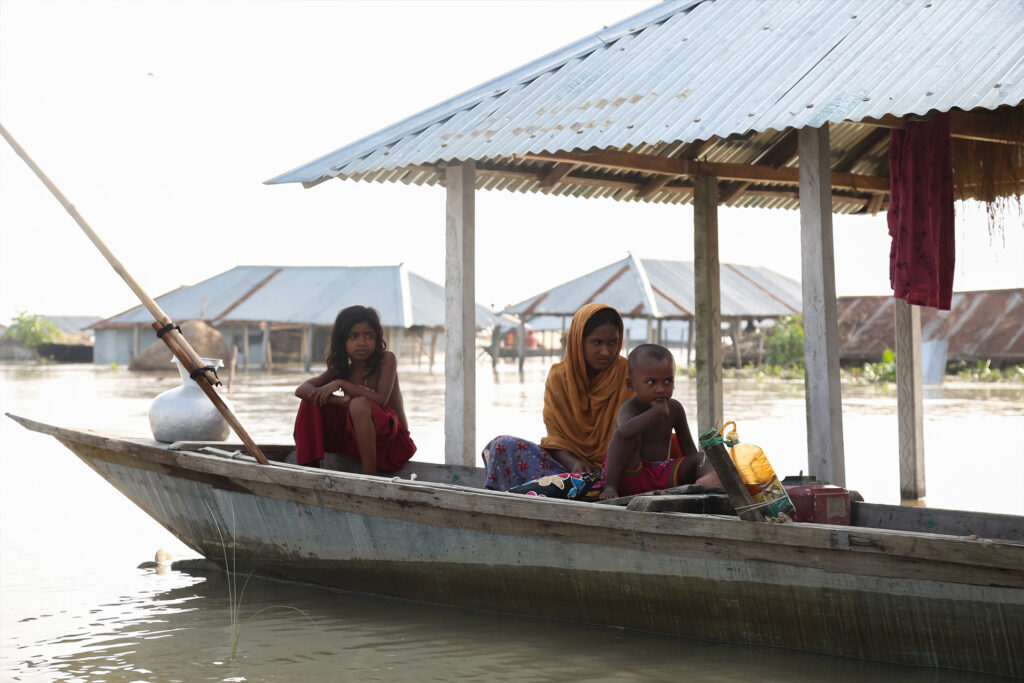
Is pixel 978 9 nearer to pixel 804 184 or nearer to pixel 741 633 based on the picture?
pixel 804 184

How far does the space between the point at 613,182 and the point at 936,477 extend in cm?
412

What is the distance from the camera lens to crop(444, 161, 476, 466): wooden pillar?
6.13 meters

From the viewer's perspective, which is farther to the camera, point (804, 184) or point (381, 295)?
point (381, 295)

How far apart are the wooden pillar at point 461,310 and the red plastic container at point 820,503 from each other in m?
2.29

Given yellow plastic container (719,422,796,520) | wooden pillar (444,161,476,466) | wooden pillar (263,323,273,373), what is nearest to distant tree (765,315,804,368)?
wooden pillar (263,323,273,373)

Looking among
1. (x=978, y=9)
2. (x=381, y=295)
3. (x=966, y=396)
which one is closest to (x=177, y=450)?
(x=978, y=9)

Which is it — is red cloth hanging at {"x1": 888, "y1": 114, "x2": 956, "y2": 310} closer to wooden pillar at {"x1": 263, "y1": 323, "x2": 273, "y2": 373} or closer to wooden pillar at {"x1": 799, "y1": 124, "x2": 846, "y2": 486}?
wooden pillar at {"x1": 799, "y1": 124, "x2": 846, "y2": 486}

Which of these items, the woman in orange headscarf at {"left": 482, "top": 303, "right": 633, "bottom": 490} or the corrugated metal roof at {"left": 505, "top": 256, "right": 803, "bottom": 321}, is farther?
the corrugated metal roof at {"left": 505, "top": 256, "right": 803, "bottom": 321}

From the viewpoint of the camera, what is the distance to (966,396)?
19.9m

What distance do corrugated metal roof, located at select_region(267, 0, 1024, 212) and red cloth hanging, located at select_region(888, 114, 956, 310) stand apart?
0.64 meters

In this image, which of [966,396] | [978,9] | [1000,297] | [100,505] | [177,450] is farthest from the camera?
[1000,297]

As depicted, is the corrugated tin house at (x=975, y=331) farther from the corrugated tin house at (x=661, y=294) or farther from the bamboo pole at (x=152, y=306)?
the bamboo pole at (x=152, y=306)

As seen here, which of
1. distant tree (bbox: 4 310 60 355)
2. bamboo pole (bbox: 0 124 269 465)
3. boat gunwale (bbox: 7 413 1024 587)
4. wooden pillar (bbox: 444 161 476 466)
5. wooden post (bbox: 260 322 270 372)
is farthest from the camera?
distant tree (bbox: 4 310 60 355)

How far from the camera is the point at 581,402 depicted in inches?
196
